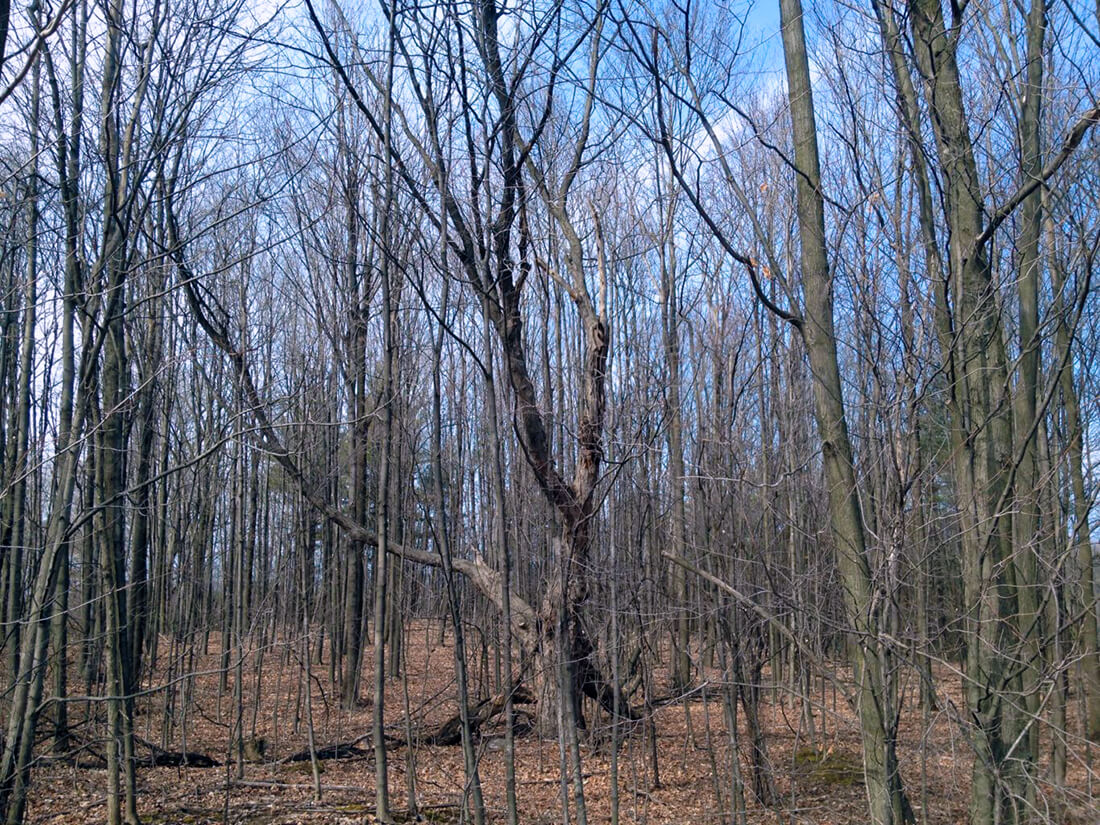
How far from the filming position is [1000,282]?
3.62 metres

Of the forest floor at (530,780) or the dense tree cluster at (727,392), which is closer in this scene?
the dense tree cluster at (727,392)

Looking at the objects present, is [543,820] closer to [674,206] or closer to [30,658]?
[30,658]

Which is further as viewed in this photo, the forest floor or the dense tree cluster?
the forest floor

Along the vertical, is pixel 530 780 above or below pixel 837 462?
below

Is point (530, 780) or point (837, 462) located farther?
point (530, 780)

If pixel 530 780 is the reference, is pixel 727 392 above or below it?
above

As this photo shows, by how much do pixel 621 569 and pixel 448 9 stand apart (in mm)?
4642

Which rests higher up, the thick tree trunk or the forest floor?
the thick tree trunk

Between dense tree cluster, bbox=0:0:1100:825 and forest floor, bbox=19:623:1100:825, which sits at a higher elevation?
dense tree cluster, bbox=0:0:1100:825

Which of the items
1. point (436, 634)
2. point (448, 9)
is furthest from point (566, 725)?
point (436, 634)

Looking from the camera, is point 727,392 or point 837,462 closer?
point 837,462

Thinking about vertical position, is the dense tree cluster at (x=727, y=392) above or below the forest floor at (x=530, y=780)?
above

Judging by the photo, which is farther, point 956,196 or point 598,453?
point 598,453

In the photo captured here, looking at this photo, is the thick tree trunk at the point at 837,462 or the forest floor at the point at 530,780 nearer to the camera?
the thick tree trunk at the point at 837,462
